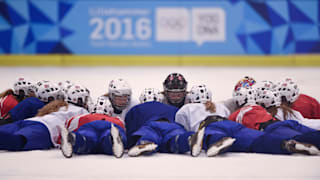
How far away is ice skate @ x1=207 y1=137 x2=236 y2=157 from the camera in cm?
467

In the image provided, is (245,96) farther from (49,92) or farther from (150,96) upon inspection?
(49,92)

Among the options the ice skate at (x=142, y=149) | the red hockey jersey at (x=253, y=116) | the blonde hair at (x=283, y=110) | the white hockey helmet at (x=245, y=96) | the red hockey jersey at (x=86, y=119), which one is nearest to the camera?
the ice skate at (x=142, y=149)

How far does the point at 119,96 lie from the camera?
589 centimetres

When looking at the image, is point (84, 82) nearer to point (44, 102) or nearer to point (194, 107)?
point (44, 102)

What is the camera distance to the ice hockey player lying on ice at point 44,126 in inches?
201

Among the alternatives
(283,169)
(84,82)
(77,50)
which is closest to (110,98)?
(283,169)

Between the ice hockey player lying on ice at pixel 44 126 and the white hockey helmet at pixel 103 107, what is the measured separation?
33cm

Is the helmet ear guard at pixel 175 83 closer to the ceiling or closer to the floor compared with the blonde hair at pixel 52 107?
closer to the ceiling

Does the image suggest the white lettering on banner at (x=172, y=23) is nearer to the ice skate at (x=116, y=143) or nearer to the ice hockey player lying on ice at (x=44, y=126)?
the ice hockey player lying on ice at (x=44, y=126)

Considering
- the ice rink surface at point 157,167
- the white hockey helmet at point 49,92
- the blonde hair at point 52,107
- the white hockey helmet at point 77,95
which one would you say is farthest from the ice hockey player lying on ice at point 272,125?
the white hockey helmet at point 49,92

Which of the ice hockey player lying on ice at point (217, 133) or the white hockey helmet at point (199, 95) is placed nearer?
the ice hockey player lying on ice at point (217, 133)

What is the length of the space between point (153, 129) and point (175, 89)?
3.27 feet

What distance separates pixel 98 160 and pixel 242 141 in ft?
4.51

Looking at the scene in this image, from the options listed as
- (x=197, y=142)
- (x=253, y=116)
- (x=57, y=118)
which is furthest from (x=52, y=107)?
(x=253, y=116)
